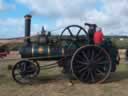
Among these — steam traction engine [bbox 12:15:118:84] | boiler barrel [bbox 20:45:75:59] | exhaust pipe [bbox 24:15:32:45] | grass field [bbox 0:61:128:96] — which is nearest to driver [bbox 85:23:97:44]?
steam traction engine [bbox 12:15:118:84]

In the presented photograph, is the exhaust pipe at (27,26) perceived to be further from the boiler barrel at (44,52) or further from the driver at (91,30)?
the driver at (91,30)

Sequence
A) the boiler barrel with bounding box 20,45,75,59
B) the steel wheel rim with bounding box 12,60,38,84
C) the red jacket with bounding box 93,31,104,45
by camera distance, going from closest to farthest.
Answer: the steel wheel rim with bounding box 12,60,38,84 < the red jacket with bounding box 93,31,104,45 < the boiler barrel with bounding box 20,45,75,59

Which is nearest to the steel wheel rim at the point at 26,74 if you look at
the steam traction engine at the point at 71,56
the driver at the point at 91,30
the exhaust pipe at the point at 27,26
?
the steam traction engine at the point at 71,56

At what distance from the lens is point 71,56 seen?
→ 28.7 ft

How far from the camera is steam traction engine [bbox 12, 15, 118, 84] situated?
8570 mm

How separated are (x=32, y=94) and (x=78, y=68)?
200 centimetres

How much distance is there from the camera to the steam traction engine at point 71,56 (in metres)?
8.57

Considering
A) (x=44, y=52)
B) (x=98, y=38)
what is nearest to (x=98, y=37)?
(x=98, y=38)

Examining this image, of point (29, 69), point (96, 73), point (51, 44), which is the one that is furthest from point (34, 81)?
point (96, 73)

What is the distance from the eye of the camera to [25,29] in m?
9.18

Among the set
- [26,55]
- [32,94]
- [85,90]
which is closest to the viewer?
[32,94]

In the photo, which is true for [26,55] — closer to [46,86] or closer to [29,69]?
[29,69]

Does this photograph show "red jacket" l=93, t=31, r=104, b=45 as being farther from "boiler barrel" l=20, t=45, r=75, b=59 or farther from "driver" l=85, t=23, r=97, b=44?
"boiler barrel" l=20, t=45, r=75, b=59

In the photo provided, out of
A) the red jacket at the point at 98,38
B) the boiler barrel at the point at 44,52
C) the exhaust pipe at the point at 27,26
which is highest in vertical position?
the exhaust pipe at the point at 27,26
